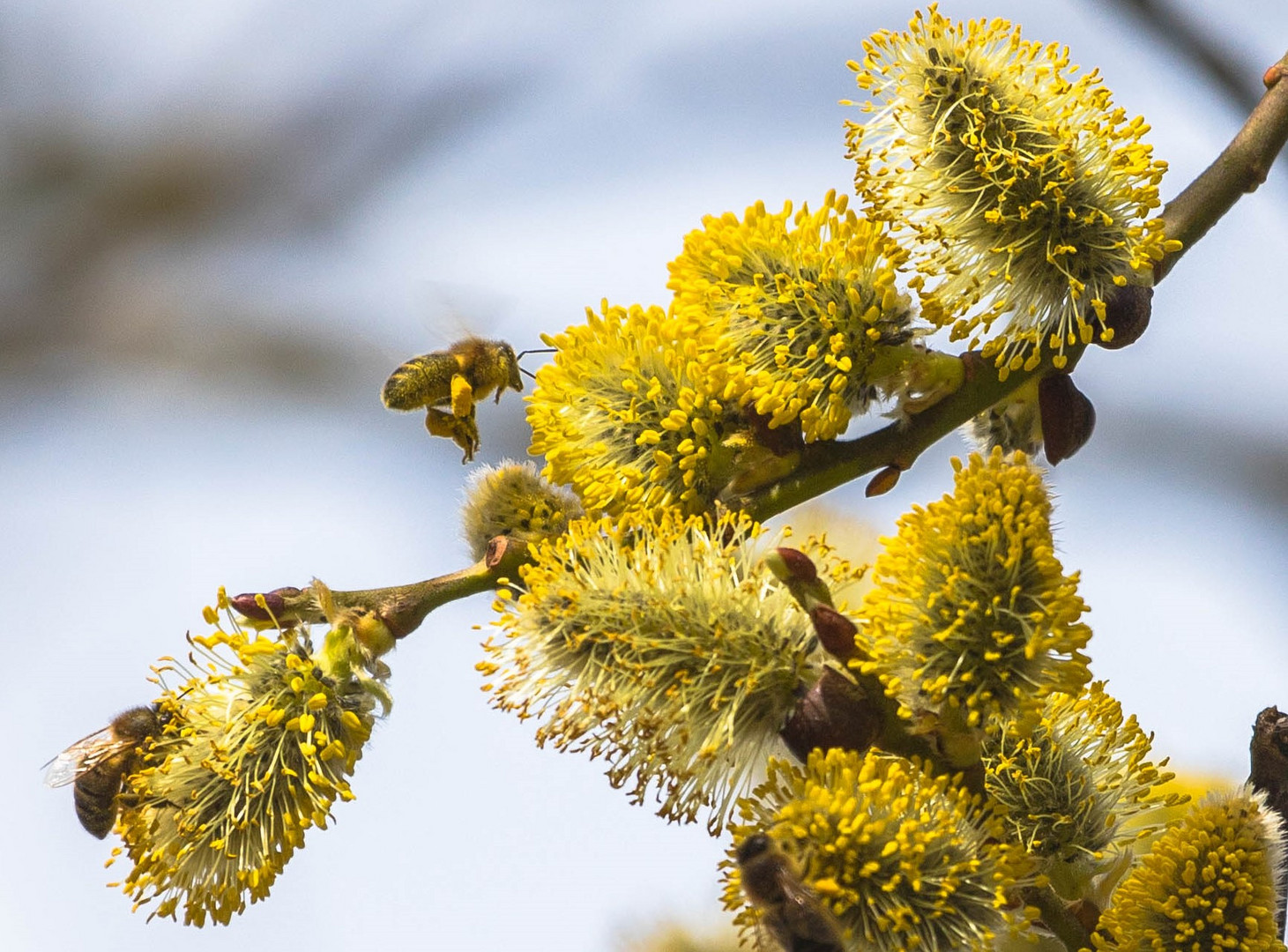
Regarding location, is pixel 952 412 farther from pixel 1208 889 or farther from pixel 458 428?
pixel 458 428

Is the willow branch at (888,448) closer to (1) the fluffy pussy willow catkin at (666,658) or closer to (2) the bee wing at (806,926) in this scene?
(1) the fluffy pussy willow catkin at (666,658)

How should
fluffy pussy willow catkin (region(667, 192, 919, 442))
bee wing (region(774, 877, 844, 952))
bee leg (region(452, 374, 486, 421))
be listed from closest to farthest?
bee wing (region(774, 877, 844, 952)), fluffy pussy willow catkin (region(667, 192, 919, 442)), bee leg (region(452, 374, 486, 421))

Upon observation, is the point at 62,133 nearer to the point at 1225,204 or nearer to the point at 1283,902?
the point at 1225,204

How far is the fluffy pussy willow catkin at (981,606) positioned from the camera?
0.66m

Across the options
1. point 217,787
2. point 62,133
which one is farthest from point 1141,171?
point 62,133

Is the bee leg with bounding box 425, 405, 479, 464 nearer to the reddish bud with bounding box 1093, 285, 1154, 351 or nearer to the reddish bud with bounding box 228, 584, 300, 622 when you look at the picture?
the reddish bud with bounding box 228, 584, 300, 622

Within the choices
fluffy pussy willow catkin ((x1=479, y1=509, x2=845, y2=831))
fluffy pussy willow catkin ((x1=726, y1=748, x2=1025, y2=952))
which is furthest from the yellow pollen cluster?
fluffy pussy willow catkin ((x1=726, y1=748, x2=1025, y2=952))

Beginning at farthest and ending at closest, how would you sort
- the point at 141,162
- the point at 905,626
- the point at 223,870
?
the point at 141,162 < the point at 223,870 < the point at 905,626

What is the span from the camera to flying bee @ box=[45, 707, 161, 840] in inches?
33.2

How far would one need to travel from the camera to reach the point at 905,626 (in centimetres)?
67

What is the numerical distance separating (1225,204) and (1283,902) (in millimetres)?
422

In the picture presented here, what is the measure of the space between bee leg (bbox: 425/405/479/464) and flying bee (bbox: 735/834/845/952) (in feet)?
2.01

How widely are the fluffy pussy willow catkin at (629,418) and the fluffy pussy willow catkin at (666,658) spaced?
0.26 ft

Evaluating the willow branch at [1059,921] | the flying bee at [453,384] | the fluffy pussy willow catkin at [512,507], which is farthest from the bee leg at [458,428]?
the willow branch at [1059,921]
